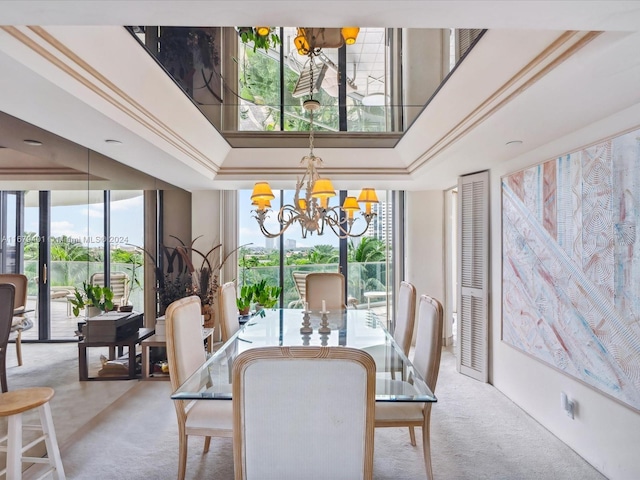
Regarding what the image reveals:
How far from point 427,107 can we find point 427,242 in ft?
7.98

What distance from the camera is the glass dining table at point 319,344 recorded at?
181 centimetres

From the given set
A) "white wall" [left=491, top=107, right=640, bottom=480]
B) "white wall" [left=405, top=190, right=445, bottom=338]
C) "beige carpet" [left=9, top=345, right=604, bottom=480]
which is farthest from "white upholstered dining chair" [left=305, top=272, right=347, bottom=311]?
"white wall" [left=491, top=107, right=640, bottom=480]

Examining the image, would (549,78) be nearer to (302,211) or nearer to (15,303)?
(302,211)

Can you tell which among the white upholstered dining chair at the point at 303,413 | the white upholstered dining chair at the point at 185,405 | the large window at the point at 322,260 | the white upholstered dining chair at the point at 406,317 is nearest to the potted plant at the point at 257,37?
the white upholstered dining chair at the point at 185,405

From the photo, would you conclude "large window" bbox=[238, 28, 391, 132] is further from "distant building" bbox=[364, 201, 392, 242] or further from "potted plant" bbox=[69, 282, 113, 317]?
"potted plant" bbox=[69, 282, 113, 317]

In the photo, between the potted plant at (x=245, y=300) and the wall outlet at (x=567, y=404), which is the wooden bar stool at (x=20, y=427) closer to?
the potted plant at (x=245, y=300)

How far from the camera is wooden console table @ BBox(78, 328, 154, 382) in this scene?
2.73 meters

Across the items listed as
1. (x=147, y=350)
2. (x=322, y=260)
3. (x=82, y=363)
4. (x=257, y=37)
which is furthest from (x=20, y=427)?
(x=322, y=260)

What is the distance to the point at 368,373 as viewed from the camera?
1.23m

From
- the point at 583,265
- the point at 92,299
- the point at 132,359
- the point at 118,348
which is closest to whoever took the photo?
the point at 583,265

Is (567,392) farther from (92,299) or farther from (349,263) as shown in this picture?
(92,299)

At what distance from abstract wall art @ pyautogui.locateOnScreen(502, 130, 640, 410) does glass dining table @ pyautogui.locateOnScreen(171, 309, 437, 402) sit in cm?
115

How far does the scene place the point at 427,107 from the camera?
9.43 ft

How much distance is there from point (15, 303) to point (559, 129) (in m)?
3.58
